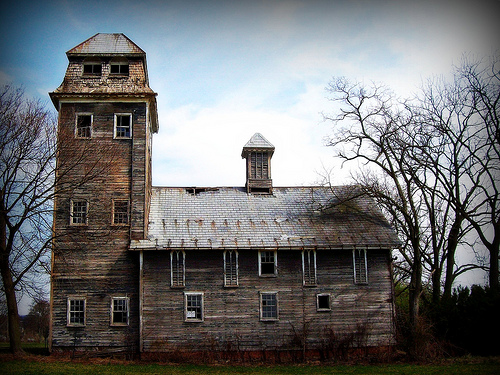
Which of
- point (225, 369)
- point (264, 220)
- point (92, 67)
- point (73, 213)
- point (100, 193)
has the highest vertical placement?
point (92, 67)

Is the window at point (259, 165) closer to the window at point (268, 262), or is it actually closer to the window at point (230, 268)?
the window at point (268, 262)

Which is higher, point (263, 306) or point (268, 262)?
point (268, 262)

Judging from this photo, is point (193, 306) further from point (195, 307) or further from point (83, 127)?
point (83, 127)

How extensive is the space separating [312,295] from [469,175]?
1210cm

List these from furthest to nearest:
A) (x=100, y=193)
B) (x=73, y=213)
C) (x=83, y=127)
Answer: (x=83, y=127)
(x=100, y=193)
(x=73, y=213)

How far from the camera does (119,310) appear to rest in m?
24.5

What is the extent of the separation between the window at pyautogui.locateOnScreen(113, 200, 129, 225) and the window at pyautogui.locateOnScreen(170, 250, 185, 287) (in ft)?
10.7

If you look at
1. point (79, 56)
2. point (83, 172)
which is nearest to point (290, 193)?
point (83, 172)

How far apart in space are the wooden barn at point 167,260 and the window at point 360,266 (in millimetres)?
53

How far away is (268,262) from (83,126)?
12578 mm

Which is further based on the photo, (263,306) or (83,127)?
(83,127)

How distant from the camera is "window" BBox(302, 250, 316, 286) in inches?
1004

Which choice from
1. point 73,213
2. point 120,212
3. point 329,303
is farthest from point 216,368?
point 73,213

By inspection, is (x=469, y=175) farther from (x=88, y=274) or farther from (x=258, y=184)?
(x=88, y=274)
